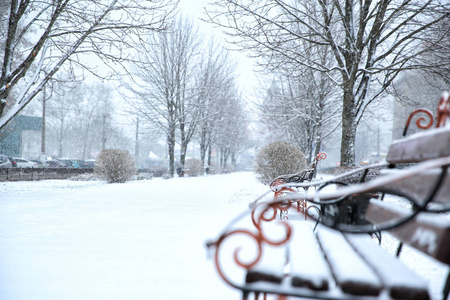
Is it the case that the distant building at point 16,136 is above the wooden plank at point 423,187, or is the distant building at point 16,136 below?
above

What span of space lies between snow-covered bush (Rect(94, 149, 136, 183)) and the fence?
4491mm

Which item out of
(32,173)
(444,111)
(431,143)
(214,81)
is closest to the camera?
(431,143)

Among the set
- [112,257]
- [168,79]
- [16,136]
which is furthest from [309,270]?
[16,136]

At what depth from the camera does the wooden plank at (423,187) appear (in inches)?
49.3

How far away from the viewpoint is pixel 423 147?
54.4 inches

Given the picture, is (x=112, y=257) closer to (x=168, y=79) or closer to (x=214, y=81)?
(x=168, y=79)

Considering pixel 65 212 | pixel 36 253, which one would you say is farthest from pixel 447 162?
pixel 65 212

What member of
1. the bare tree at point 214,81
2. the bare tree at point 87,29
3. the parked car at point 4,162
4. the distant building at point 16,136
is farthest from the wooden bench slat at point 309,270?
the distant building at point 16,136

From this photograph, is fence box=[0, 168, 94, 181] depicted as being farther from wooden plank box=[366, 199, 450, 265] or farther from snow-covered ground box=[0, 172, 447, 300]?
wooden plank box=[366, 199, 450, 265]

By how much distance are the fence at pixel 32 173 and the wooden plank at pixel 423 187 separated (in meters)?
17.6

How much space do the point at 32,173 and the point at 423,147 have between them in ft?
60.3

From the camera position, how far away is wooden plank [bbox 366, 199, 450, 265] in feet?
3.58

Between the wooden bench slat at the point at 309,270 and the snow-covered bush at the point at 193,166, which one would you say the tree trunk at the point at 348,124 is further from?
the snow-covered bush at the point at 193,166

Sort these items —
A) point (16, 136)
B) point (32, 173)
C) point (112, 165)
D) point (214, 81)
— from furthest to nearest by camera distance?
point (16, 136), point (214, 81), point (32, 173), point (112, 165)
